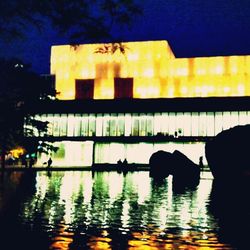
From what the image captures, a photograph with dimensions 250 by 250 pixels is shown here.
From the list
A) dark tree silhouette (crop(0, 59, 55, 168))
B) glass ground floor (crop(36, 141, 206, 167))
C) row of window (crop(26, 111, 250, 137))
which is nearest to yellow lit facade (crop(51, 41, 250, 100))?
row of window (crop(26, 111, 250, 137))

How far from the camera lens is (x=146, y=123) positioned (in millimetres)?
76938

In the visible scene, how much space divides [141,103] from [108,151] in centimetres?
825

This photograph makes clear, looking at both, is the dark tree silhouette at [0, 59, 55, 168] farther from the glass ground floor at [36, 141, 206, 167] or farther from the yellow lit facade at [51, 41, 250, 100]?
the yellow lit facade at [51, 41, 250, 100]

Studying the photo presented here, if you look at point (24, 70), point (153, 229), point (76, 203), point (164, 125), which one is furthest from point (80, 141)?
point (153, 229)

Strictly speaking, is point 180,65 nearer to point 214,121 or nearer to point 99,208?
point 214,121

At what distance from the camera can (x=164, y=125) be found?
7662 centimetres

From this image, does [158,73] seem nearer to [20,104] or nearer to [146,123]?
[146,123]

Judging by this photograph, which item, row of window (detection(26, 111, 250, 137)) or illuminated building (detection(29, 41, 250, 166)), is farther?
illuminated building (detection(29, 41, 250, 166))

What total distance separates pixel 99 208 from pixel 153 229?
4.30 metres

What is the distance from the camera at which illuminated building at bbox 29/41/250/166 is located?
7556 cm

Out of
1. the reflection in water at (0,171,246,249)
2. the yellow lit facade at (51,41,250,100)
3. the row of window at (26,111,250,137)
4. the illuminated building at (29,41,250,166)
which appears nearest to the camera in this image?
the reflection in water at (0,171,246,249)

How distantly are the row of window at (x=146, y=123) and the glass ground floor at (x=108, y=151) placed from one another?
1411 mm

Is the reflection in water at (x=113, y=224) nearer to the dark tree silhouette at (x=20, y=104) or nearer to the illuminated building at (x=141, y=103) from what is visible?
the dark tree silhouette at (x=20, y=104)

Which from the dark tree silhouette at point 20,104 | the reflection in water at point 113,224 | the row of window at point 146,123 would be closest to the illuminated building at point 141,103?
the row of window at point 146,123
